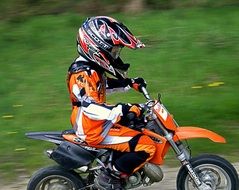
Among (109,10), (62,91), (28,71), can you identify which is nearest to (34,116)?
(62,91)

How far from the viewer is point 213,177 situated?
17.0 feet

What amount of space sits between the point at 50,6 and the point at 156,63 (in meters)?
3.23

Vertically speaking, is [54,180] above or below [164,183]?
above

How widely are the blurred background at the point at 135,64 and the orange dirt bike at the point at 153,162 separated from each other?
1084mm

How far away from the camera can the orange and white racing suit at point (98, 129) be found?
16.8 feet

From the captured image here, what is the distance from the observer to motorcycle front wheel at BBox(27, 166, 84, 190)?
5.32 meters

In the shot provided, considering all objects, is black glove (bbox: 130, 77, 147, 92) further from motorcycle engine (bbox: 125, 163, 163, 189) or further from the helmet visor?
motorcycle engine (bbox: 125, 163, 163, 189)

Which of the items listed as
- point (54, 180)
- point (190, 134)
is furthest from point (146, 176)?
point (54, 180)

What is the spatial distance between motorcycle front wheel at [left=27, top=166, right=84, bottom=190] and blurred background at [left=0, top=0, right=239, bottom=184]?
98 centimetres

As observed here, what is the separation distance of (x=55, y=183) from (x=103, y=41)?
126cm

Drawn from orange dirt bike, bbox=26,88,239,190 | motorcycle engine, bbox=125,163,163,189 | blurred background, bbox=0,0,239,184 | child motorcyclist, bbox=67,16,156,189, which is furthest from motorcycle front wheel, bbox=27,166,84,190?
blurred background, bbox=0,0,239,184

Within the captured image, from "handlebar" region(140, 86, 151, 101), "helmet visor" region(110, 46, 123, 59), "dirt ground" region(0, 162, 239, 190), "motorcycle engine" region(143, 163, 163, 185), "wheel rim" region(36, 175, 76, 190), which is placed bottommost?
"dirt ground" region(0, 162, 239, 190)

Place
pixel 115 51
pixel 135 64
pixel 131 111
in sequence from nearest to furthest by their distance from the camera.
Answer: pixel 131 111, pixel 115 51, pixel 135 64

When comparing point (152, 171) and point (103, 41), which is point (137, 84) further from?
point (152, 171)
